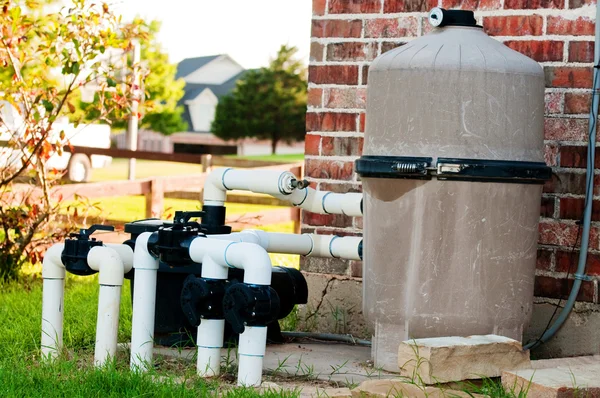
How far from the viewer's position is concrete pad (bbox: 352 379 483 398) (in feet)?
11.3

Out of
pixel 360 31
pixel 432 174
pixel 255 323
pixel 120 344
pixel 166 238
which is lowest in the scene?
pixel 120 344

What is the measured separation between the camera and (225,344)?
15.3ft

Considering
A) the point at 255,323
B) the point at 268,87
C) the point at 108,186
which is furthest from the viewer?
the point at 268,87

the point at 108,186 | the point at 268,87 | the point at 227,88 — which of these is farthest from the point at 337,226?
the point at 227,88

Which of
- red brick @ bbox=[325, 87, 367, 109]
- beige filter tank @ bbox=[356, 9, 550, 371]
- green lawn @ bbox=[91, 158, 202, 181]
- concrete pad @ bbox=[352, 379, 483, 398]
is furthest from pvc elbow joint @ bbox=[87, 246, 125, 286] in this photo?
green lawn @ bbox=[91, 158, 202, 181]

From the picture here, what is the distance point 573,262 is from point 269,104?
53.6m

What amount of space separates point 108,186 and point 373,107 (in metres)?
5.59

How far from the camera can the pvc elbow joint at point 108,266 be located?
4.16m

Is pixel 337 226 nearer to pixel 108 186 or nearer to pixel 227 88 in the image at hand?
pixel 108 186

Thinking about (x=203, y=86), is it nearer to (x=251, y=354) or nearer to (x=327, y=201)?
(x=327, y=201)

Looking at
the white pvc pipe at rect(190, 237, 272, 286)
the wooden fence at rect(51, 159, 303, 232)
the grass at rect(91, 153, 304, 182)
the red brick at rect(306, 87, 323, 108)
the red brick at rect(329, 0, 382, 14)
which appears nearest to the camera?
the white pvc pipe at rect(190, 237, 272, 286)

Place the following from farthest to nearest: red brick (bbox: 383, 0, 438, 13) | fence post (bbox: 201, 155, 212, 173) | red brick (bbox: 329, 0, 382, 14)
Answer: fence post (bbox: 201, 155, 212, 173)
red brick (bbox: 329, 0, 382, 14)
red brick (bbox: 383, 0, 438, 13)

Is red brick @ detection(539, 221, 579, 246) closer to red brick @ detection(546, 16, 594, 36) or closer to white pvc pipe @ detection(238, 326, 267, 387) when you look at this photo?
red brick @ detection(546, 16, 594, 36)

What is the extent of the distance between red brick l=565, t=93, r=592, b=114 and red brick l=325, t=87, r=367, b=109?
3.26ft
